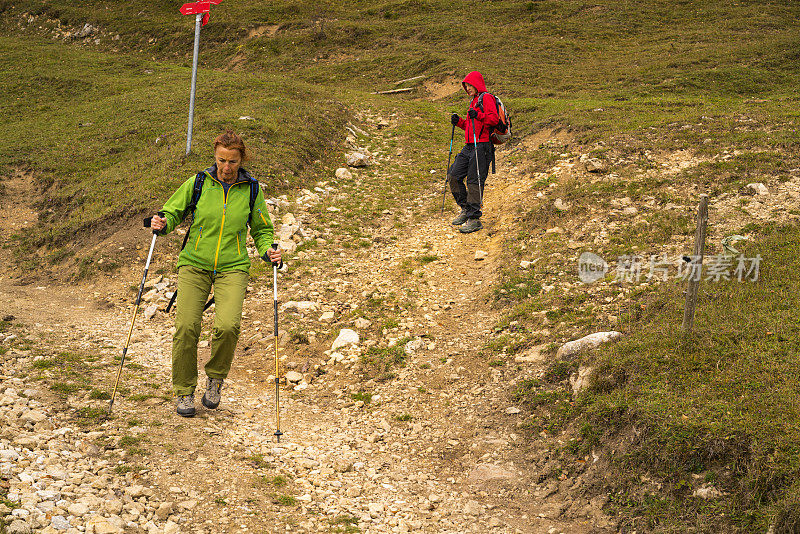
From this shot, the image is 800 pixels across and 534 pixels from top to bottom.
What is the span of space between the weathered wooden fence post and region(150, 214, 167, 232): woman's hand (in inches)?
232

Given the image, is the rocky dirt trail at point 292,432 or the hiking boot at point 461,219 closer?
the rocky dirt trail at point 292,432

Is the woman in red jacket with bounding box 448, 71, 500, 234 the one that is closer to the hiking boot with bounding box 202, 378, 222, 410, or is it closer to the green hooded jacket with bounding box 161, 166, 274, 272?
the green hooded jacket with bounding box 161, 166, 274, 272

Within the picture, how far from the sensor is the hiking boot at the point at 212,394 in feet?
21.9

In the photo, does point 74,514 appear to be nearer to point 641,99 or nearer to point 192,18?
point 641,99

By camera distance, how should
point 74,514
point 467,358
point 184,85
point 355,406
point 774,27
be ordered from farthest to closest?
point 774,27, point 184,85, point 467,358, point 355,406, point 74,514

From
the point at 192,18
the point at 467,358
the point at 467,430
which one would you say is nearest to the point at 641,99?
the point at 467,358

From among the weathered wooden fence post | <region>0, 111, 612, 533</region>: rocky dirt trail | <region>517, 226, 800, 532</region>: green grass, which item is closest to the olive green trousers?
<region>0, 111, 612, 533</region>: rocky dirt trail

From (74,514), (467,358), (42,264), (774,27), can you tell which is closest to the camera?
(74,514)

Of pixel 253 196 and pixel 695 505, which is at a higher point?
pixel 253 196

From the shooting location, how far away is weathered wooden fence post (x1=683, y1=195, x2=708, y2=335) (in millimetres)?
6098

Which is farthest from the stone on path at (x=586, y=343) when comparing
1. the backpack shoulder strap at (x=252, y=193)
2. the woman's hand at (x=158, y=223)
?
the woman's hand at (x=158, y=223)

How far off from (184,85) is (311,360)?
1983 cm

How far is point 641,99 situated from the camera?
1956 cm

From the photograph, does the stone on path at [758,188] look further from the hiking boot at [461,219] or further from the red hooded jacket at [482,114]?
the hiking boot at [461,219]
